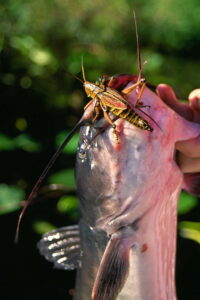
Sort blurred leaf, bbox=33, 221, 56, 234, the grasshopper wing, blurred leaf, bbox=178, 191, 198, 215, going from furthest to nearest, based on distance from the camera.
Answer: blurred leaf, bbox=33, 221, 56, 234
blurred leaf, bbox=178, 191, 198, 215
the grasshopper wing

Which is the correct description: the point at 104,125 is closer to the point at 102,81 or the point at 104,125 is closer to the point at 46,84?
the point at 102,81

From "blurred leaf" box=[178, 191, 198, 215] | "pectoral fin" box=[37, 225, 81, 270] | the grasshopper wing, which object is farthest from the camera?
"blurred leaf" box=[178, 191, 198, 215]

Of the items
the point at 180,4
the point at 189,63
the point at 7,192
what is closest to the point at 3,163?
the point at 7,192

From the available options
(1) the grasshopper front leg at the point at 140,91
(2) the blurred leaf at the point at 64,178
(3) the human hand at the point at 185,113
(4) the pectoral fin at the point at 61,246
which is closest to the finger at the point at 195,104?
(3) the human hand at the point at 185,113

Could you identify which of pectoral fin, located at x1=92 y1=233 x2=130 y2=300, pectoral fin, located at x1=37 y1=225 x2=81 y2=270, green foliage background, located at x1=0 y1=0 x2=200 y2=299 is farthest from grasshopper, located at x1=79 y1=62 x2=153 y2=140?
pectoral fin, located at x1=37 y1=225 x2=81 y2=270

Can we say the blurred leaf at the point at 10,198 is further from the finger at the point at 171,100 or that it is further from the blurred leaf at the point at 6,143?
the finger at the point at 171,100

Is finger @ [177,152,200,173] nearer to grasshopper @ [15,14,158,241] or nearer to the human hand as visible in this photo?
the human hand

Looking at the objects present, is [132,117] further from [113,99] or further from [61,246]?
[61,246]
